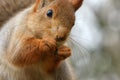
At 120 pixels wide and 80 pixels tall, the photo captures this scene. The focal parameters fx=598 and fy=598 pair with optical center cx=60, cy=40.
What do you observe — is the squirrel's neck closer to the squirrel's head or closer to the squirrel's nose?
the squirrel's head

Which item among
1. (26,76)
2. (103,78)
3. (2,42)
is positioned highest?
(2,42)

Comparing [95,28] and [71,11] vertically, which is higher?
[71,11]

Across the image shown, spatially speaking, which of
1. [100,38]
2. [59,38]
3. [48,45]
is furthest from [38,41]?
[100,38]

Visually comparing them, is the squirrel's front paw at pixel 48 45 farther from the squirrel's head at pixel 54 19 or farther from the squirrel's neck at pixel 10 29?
the squirrel's neck at pixel 10 29

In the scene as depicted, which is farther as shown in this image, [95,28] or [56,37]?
[95,28]

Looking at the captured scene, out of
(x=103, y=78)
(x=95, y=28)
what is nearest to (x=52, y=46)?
Answer: (x=103, y=78)

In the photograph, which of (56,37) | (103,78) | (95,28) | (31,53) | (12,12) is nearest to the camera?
(56,37)

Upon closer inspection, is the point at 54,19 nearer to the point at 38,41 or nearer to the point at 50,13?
the point at 50,13

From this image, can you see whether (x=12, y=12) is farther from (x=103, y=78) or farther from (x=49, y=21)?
(x=103, y=78)
